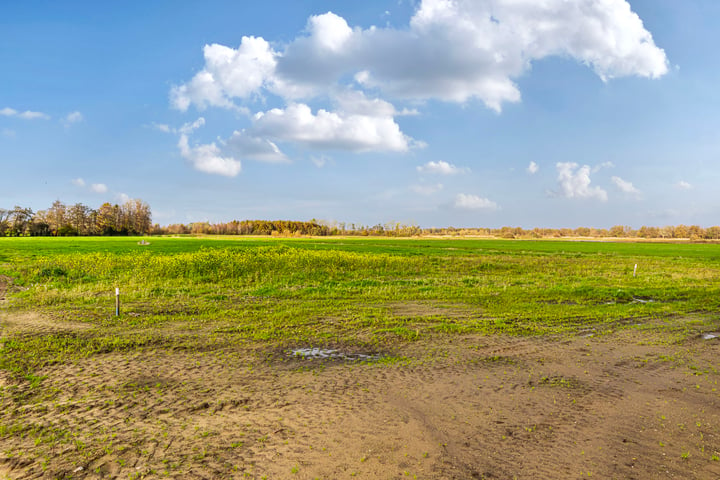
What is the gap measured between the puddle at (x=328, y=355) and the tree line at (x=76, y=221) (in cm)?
18308

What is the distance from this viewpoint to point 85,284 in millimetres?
25594

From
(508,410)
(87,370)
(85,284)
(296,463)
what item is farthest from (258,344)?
(85,284)

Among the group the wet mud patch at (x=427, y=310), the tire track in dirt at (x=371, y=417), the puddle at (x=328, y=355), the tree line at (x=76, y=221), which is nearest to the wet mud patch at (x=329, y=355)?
the puddle at (x=328, y=355)

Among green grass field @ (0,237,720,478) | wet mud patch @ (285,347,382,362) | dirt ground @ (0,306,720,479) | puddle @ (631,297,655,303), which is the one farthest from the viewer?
puddle @ (631,297,655,303)

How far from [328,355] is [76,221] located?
189400 millimetres

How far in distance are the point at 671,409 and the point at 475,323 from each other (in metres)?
7.70

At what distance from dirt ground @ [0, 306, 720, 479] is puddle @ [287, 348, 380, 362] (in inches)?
10.6

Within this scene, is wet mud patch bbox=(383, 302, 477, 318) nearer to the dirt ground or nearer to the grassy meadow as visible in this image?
the grassy meadow

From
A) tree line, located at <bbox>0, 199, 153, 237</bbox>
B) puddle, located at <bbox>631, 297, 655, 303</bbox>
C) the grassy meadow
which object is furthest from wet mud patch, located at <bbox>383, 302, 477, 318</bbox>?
tree line, located at <bbox>0, 199, 153, 237</bbox>

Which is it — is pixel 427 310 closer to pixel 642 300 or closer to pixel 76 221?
pixel 642 300

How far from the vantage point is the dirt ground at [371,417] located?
611 cm

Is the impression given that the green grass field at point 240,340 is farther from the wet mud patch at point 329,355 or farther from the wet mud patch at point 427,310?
the wet mud patch at point 329,355

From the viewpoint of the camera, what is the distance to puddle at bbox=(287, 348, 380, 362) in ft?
37.0

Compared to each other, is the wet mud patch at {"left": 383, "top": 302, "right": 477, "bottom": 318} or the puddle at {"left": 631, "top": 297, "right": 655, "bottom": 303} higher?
the wet mud patch at {"left": 383, "top": 302, "right": 477, "bottom": 318}
